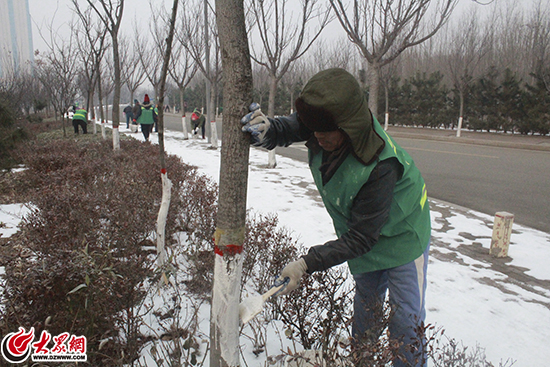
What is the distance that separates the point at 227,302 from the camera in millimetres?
1494

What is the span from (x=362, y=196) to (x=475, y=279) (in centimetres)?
223

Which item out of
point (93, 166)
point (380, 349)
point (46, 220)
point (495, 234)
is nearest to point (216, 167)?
point (93, 166)

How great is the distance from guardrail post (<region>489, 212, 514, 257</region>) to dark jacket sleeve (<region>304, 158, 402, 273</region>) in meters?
2.67

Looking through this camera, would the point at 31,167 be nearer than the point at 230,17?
No

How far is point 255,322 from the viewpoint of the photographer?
2273mm

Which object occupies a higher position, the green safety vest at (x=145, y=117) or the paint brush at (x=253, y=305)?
the green safety vest at (x=145, y=117)

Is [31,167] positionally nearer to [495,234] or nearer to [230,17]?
[230,17]

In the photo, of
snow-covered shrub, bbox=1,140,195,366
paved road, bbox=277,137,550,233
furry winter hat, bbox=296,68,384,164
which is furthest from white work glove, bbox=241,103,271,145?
paved road, bbox=277,137,550,233

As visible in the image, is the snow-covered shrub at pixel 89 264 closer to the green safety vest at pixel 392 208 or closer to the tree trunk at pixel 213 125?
the green safety vest at pixel 392 208

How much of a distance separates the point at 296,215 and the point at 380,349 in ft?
10.7

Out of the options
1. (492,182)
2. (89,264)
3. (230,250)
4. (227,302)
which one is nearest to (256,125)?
(230,250)

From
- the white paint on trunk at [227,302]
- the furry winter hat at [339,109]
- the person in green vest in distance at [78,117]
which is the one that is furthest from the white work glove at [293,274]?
the person in green vest in distance at [78,117]

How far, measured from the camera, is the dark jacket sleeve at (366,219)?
1499mm

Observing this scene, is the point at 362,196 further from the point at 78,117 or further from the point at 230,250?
the point at 78,117
